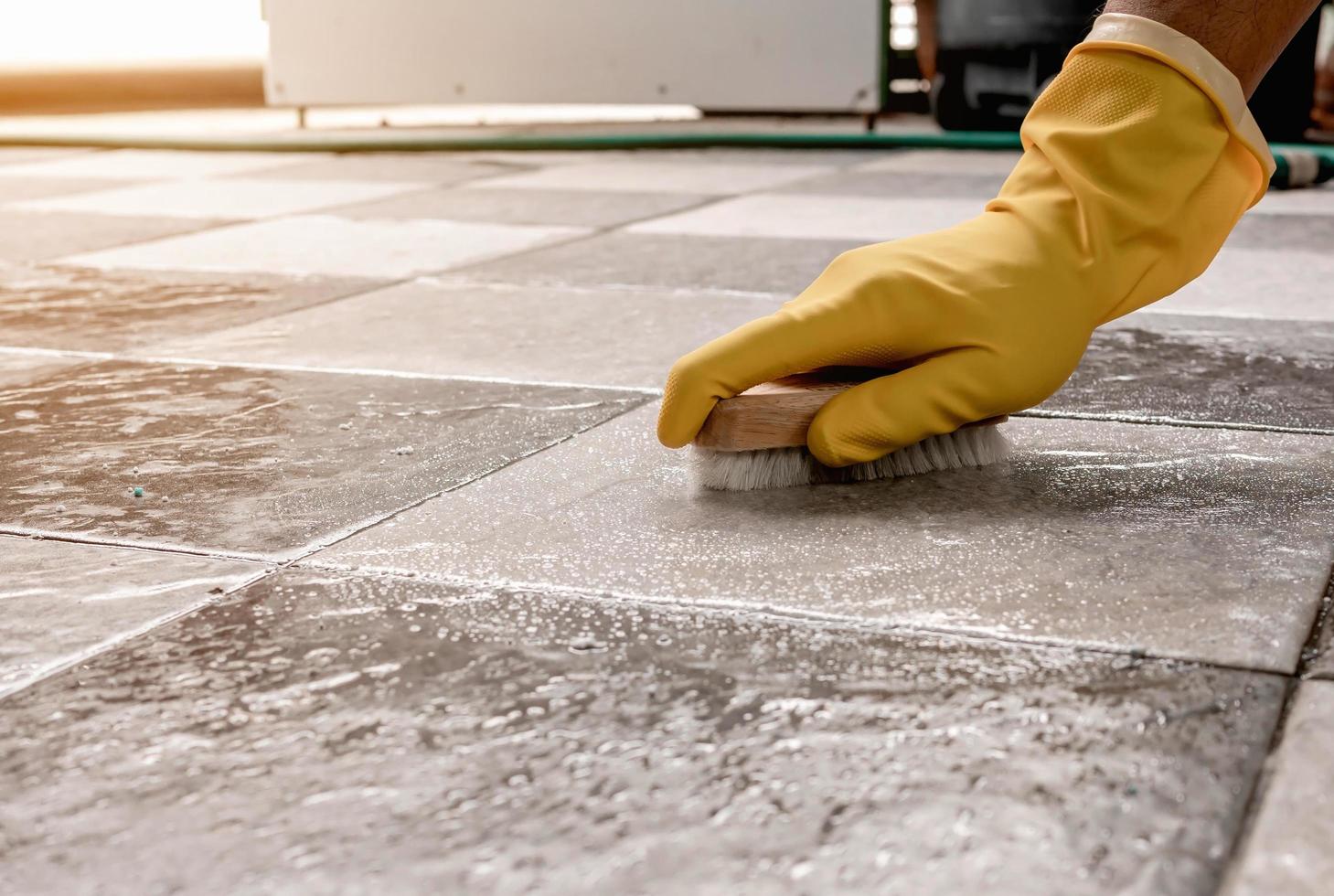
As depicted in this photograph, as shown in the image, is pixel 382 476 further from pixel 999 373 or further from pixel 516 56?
pixel 516 56

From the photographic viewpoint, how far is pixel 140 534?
117 centimetres

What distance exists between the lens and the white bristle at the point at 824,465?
4.08 ft

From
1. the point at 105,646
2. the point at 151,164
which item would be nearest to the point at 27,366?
the point at 105,646

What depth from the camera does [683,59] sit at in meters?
5.12

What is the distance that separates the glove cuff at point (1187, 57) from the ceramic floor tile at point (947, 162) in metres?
2.48

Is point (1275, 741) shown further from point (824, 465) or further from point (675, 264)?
point (675, 264)

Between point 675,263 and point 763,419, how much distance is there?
1.33 m

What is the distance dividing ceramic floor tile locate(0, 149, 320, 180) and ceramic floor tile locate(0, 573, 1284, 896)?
11.6 feet

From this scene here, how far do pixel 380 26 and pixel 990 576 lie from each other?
4.71 meters

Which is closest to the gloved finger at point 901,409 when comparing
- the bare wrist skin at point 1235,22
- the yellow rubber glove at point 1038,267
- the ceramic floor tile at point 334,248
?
the yellow rubber glove at point 1038,267

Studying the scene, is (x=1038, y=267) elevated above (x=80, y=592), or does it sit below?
above

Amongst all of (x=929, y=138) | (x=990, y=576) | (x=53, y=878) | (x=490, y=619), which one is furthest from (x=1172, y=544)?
(x=929, y=138)

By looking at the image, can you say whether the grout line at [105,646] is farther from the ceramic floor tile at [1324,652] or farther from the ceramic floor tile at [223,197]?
the ceramic floor tile at [223,197]

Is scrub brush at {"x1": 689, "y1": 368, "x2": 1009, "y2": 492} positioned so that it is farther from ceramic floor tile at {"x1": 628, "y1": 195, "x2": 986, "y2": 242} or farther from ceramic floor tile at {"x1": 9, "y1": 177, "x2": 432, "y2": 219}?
ceramic floor tile at {"x1": 9, "y1": 177, "x2": 432, "y2": 219}
